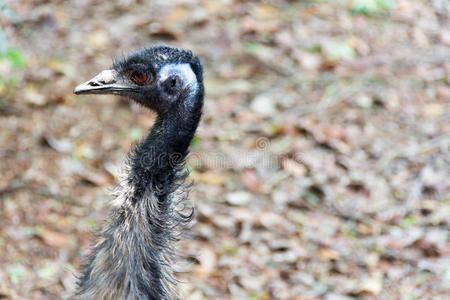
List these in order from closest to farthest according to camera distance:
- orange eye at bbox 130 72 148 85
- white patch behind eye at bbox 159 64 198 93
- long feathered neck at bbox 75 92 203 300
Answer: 1. long feathered neck at bbox 75 92 203 300
2. white patch behind eye at bbox 159 64 198 93
3. orange eye at bbox 130 72 148 85

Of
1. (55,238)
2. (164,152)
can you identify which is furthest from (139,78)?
(55,238)

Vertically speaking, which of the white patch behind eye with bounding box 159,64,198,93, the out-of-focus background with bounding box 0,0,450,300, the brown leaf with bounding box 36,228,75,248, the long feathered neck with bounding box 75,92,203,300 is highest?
the white patch behind eye with bounding box 159,64,198,93

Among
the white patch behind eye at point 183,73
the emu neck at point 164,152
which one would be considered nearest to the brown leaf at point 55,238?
the emu neck at point 164,152

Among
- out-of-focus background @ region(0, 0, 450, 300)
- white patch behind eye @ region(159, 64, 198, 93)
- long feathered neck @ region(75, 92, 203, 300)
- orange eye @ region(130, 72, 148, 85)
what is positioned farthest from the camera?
out-of-focus background @ region(0, 0, 450, 300)

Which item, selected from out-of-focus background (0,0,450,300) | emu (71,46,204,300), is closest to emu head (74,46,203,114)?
emu (71,46,204,300)

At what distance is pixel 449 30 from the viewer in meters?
8.03

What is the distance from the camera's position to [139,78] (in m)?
3.89

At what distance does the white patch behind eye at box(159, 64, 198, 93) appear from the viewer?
3.77 metres

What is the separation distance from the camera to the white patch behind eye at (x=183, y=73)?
377cm

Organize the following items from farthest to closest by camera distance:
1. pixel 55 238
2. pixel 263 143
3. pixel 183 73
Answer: pixel 263 143
pixel 55 238
pixel 183 73

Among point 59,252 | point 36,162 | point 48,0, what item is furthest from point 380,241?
point 48,0

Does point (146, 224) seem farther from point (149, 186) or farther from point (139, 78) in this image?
point (139, 78)

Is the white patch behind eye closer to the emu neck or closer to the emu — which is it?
the emu

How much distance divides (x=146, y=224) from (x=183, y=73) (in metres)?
0.73
